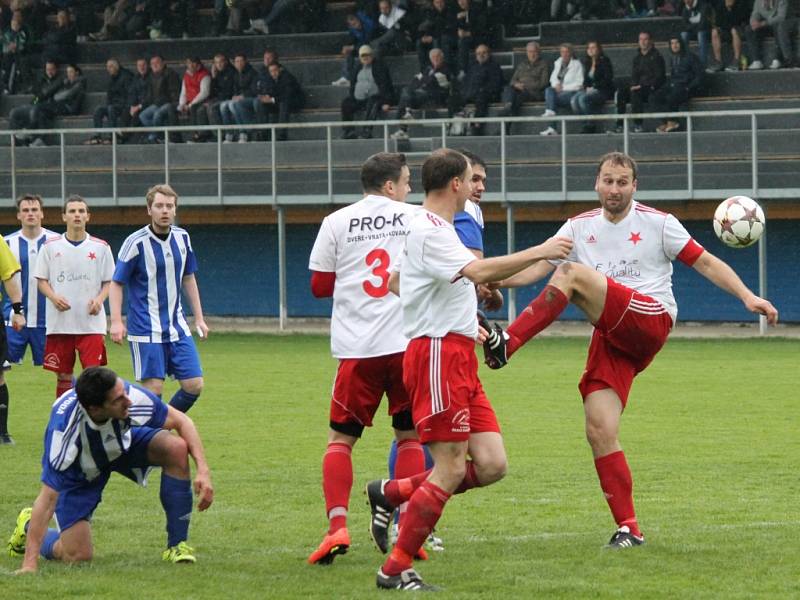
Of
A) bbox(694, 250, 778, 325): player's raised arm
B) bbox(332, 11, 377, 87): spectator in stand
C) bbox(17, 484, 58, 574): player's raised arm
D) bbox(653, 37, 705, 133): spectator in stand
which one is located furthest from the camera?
bbox(332, 11, 377, 87): spectator in stand

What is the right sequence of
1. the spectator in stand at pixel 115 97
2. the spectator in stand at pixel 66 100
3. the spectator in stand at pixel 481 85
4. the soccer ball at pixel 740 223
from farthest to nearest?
1. the spectator in stand at pixel 66 100
2. the spectator in stand at pixel 115 97
3. the spectator in stand at pixel 481 85
4. the soccer ball at pixel 740 223

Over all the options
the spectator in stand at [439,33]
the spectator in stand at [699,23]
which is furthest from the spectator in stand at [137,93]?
the spectator in stand at [699,23]

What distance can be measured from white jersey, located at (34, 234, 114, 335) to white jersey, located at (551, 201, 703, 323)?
6.42 metres

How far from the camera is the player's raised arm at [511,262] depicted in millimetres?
6332

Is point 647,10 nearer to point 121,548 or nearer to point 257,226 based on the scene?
point 257,226

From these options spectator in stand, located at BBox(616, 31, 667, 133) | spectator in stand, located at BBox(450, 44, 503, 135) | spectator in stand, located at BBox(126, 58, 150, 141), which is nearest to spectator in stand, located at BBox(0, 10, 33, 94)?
spectator in stand, located at BBox(126, 58, 150, 141)

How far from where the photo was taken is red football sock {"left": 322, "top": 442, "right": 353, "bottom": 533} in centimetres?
751

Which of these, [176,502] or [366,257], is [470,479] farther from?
[176,502]

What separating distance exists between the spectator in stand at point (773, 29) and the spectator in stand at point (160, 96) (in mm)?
11165

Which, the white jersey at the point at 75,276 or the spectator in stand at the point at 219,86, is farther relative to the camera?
the spectator in stand at the point at 219,86

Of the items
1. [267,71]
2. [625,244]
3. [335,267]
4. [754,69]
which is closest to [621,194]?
[625,244]

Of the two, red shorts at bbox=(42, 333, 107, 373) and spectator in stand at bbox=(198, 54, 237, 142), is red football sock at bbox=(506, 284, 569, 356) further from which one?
spectator in stand at bbox=(198, 54, 237, 142)

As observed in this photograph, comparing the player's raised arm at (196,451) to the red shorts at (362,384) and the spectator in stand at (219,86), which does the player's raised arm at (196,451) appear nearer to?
the red shorts at (362,384)

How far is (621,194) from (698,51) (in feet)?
66.0
